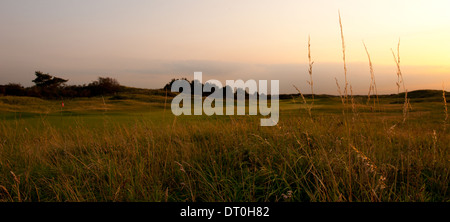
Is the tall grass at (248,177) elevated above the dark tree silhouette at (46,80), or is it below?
below

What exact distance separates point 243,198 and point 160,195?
0.76 meters

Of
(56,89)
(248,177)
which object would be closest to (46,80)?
(56,89)

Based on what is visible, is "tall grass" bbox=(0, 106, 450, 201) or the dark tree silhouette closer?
"tall grass" bbox=(0, 106, 450, 201)

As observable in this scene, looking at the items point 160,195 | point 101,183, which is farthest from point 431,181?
point 101,183

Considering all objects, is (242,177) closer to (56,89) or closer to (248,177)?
(248,177)

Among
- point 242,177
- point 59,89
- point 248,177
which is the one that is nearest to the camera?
point 242,177

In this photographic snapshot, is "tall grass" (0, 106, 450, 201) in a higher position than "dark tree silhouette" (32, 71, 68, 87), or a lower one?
lower

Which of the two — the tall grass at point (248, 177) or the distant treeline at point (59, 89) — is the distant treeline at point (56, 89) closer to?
the distant treeline at point (59, 89)

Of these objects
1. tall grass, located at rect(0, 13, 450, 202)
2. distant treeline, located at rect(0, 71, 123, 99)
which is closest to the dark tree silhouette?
distant treeline, located at rect(0, 71, 123, 99)

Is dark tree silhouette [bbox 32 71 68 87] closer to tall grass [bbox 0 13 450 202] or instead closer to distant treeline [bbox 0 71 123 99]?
distant treeline [bbox 0 71 123 99]

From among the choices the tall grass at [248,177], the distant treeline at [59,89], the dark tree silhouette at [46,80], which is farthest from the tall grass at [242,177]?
the dark tree silhouette at [46,80]

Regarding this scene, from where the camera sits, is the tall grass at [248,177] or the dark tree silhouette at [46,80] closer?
the tall grass at [248,177]
